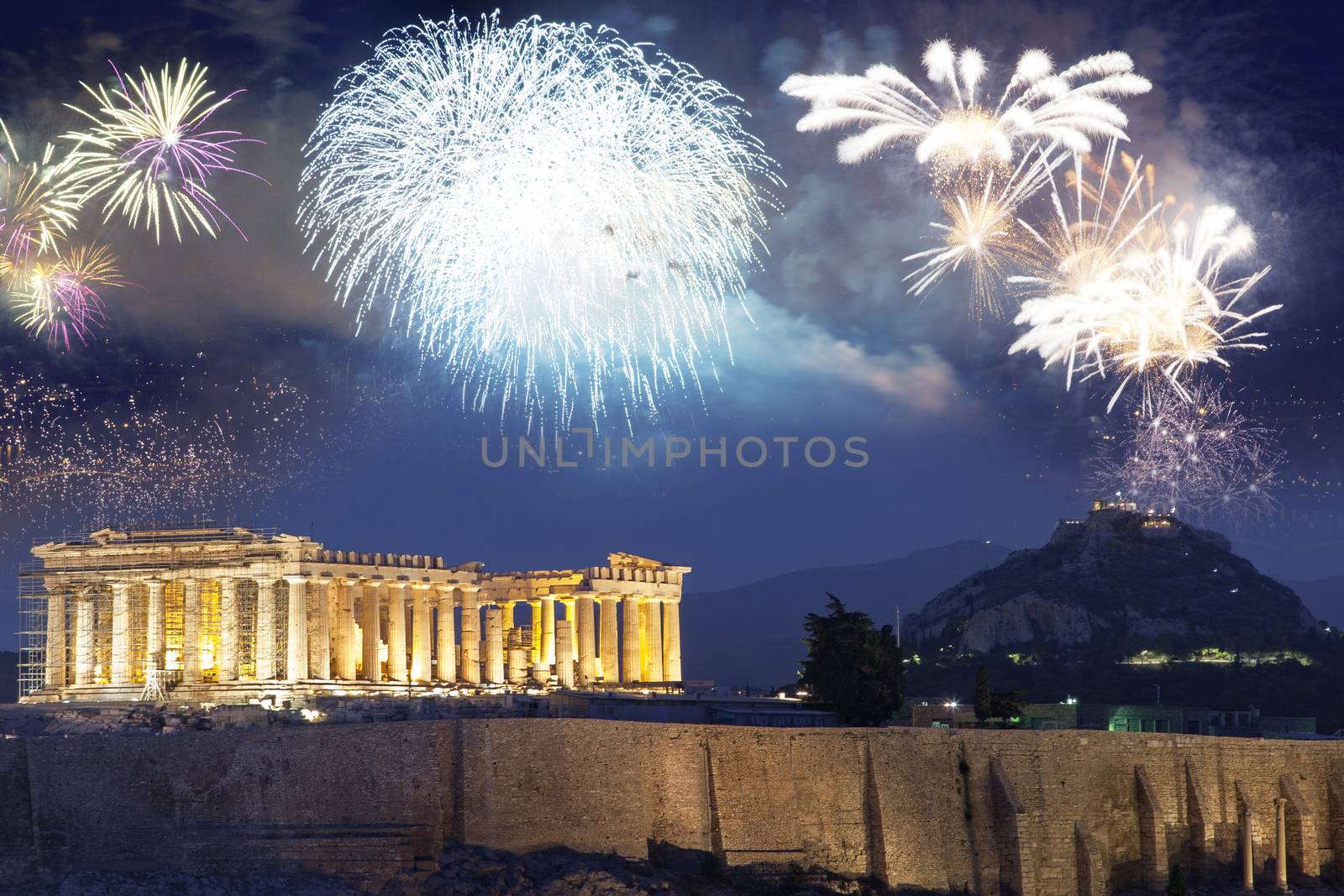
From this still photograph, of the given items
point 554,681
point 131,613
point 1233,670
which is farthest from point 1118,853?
point 1233,670

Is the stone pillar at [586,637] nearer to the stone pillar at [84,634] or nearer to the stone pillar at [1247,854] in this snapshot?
the stone pillar at [84,634]

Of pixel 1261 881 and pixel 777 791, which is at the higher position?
pixel 777 791

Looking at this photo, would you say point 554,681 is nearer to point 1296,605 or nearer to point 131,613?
point 131,613

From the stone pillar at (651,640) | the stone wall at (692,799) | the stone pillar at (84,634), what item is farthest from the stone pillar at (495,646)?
the stone wall at (692,799)

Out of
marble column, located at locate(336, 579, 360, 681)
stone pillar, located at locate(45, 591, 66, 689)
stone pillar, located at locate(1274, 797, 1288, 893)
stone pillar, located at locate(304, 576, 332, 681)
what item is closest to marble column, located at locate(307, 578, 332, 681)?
stone pillar, located at locate(304, 576, 332, 681)

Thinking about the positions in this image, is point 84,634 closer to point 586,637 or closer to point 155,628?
point 155,628

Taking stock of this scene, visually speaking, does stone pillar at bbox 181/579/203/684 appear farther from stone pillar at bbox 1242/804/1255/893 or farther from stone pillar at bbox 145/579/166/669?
stone pillar at bbox 1242/804/1255/893

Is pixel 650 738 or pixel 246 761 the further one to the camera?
pixel 650 738
